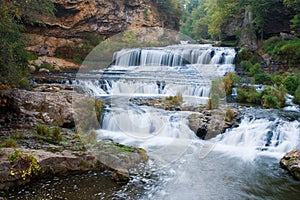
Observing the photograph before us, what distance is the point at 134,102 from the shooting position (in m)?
10.9

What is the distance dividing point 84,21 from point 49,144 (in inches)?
743

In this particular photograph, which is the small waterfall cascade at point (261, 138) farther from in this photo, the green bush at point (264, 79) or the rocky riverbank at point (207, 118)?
the green bush at point (264, 79)

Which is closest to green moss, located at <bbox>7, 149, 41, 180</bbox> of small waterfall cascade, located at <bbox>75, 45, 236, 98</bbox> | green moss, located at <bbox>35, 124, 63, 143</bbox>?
green moss, located at <bbox>35, 124, 63, 143</bbox>

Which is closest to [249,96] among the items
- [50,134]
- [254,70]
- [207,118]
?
[207,118]

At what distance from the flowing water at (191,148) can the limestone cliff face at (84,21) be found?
377 inches

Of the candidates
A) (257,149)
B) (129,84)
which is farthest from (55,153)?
(129,84)

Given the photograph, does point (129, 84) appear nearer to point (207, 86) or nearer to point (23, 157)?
point (207, 86)

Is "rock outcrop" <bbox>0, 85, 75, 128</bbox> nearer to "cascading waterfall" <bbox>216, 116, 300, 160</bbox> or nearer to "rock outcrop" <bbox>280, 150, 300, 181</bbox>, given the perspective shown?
"cascading waterfall" <bbox>216, 116, 300, 160</bbox>

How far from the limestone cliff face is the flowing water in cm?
958

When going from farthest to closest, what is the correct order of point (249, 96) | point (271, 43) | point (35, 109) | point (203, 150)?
point (271, 43), point (249, 96), point (35, 109), point (203, 150)

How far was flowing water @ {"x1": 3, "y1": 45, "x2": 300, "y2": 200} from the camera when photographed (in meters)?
5.07

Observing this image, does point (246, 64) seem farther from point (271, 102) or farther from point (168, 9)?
point (168, 9)

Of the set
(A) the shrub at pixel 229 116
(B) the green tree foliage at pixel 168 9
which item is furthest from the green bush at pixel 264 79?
(B) the green tree foliage at pixel 168 9

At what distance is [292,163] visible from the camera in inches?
231
